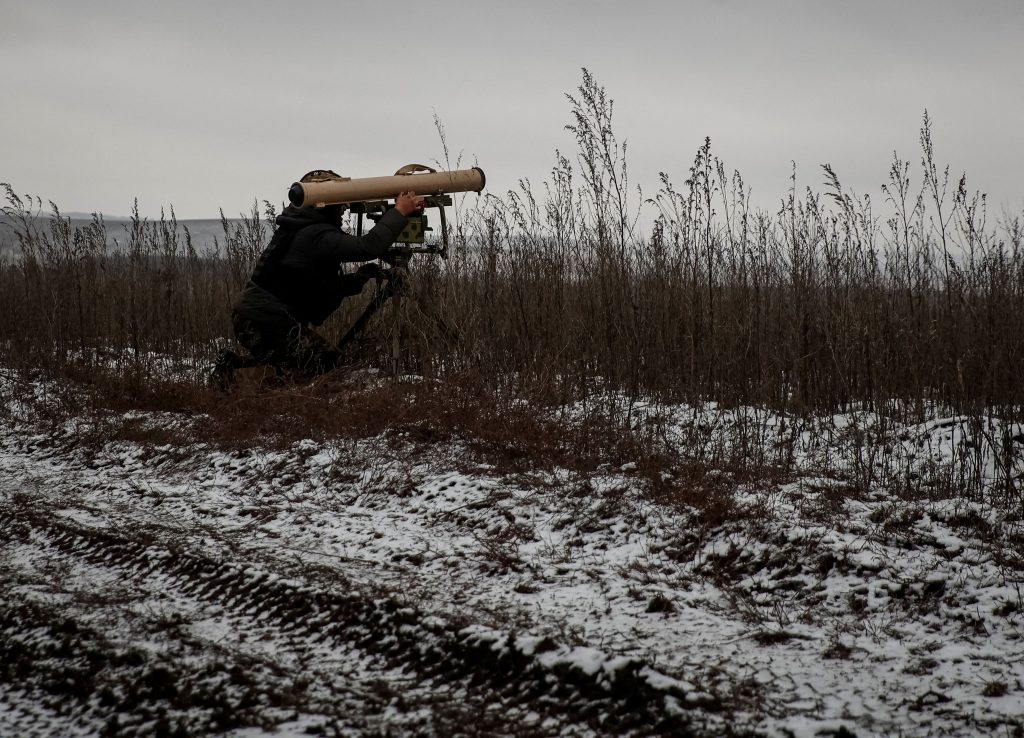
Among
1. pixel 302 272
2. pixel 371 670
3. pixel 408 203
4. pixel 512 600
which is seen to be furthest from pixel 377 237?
pixel 371 670

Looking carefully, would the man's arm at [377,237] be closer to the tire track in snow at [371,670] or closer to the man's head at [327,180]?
the man's head at [327,180]

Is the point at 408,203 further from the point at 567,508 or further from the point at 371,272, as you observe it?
the point at 567,508

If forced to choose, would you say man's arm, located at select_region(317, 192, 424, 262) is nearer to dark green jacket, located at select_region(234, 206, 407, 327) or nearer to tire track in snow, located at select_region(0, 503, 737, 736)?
dark green jacket, located at select_region(234, 206, 407, 327)

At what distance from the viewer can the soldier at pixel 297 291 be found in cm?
624

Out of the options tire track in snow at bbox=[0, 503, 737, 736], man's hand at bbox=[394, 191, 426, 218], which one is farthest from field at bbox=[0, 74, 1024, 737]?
man's hand at bbox=[394, 191, 426, 218]

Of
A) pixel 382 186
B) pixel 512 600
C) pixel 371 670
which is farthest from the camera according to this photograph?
pixel 382 186

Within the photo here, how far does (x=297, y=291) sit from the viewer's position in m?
6.52

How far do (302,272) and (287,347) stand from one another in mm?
557

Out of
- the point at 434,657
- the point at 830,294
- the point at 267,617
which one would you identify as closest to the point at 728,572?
the point at 434,657

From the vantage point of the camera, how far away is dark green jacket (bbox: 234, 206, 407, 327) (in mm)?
6145

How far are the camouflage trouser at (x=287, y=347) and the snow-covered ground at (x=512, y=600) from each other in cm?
164

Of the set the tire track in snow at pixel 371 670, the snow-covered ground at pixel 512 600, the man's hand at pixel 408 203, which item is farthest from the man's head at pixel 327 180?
the tire track in snow at pixel 371 670

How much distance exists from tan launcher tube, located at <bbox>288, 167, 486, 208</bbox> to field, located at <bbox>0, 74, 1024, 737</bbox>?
2.47ft

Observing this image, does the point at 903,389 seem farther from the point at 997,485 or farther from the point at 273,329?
the point at 273,329
